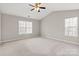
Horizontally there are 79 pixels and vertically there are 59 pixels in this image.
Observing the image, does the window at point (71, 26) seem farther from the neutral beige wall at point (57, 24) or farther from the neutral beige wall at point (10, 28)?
the neutral beige wall at point (10, 28)

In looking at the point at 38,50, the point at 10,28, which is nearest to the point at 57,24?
the point at 38,50

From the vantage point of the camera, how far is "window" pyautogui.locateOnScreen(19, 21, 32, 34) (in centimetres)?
829

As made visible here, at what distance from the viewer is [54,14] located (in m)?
8.00

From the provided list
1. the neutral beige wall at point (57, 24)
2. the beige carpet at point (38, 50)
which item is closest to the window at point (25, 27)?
the neutral beige wall at point (57, 24)

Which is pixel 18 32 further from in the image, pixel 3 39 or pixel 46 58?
pixel 46 58

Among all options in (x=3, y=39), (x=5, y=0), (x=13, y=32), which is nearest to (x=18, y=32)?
(x=13, y=32)

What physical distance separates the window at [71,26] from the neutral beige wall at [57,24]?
306 mm

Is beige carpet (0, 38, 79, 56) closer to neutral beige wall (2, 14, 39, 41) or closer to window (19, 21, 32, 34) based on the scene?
neutral beige wall (2, 14, 39, 41)

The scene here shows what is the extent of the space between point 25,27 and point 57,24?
11.2ft

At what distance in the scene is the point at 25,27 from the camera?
879cm

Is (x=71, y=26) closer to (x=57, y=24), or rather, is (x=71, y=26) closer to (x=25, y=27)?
(x=57, y=24)

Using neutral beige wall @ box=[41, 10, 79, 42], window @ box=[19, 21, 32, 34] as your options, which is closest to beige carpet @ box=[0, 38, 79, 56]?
neutral beige wall @ box=[41, 10, 79, 42]

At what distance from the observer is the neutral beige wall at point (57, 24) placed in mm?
6463

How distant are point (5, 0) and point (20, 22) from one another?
4475mm
